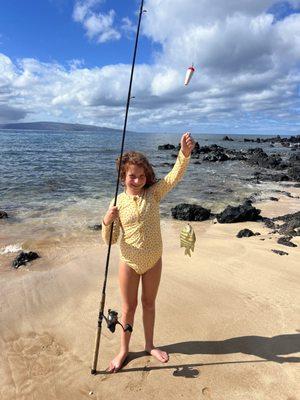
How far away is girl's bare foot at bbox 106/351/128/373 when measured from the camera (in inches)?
174

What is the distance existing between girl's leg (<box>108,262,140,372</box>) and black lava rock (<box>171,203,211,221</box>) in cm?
836

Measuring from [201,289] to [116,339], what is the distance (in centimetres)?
199

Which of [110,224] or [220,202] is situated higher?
[110,224]

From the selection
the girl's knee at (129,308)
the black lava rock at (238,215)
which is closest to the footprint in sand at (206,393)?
the girl's knee at (129,308)

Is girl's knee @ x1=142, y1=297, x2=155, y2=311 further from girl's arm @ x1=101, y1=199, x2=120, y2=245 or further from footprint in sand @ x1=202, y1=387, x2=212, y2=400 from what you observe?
footprint in sand @ x1=202, y1=387, x2=212, y2=400

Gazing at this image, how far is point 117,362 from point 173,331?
3.45 ft

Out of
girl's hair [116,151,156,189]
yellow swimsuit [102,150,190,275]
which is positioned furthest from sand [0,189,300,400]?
girl's hair [116,151,156,189]

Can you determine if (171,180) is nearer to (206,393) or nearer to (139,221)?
(139,221)

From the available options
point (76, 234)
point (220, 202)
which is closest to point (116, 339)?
point (76, 234)

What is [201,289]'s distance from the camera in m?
6.52

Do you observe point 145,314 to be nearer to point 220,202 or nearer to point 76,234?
point 76,234

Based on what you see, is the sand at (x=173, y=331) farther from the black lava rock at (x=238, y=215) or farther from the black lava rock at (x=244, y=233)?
the black lava rock at (x=238, y=215)

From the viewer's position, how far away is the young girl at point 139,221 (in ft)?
13.7

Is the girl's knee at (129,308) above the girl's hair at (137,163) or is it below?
below
